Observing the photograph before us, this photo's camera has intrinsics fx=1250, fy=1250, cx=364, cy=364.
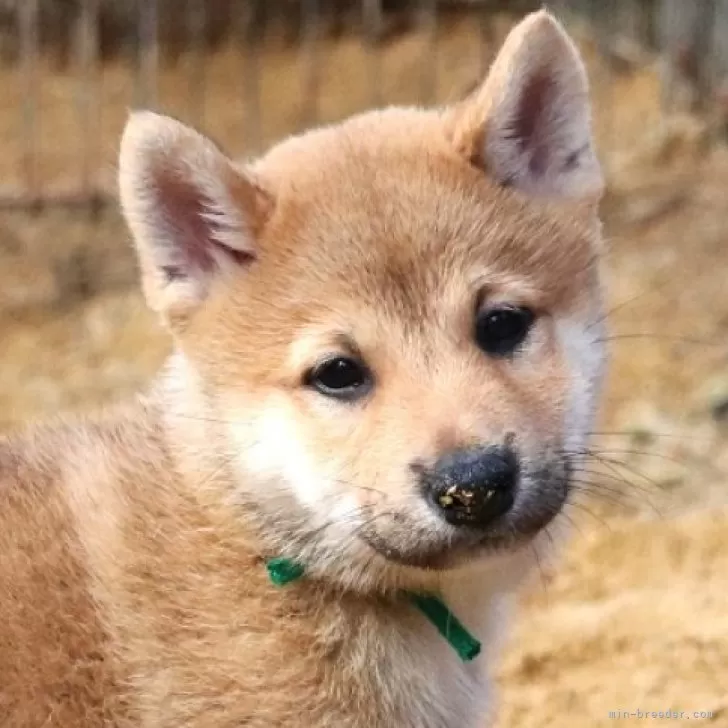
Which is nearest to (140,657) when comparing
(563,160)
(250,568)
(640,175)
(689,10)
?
(250,568)

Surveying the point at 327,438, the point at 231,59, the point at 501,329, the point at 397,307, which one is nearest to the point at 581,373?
the point at 501,329

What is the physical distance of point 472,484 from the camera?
2178 millimetres

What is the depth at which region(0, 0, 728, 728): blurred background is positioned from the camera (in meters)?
3.71

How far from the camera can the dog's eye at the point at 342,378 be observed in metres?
2.42

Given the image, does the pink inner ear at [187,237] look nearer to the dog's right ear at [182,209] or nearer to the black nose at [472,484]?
the dog's right ear at [182,209]

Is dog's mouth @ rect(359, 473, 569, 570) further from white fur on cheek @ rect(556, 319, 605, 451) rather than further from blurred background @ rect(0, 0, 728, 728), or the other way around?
blurred background @ rect(0, 0, 728, 728)

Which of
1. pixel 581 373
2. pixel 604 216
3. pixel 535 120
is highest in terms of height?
pixel 535 120

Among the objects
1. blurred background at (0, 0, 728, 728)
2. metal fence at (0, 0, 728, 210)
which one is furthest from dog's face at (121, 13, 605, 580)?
metal fence at (0, 0, 728, 210)

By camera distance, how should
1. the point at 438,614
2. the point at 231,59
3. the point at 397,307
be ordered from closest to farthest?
the point at 397,307
the point at 438,614
the point at 231,59

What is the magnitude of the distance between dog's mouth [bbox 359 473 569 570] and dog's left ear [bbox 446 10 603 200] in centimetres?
70

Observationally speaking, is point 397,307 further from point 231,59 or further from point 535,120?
point 231,59

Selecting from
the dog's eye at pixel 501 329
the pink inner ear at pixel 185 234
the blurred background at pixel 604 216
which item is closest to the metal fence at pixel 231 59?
the blurred background at pixel 604 216

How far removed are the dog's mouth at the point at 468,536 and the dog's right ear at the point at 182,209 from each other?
25.8 inches

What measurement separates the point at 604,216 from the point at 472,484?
472cm
